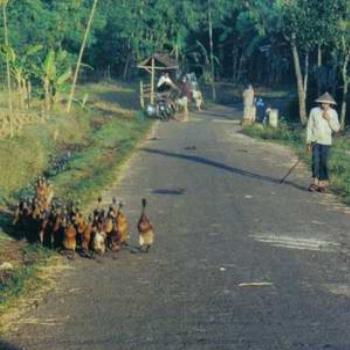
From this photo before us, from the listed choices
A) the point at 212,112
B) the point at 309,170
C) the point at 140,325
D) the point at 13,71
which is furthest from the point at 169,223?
the point at 212,112

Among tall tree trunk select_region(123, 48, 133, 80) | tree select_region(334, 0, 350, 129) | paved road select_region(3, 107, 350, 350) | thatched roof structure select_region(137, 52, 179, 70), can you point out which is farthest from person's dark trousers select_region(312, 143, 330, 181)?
tall tree trunk select_region(123, 48, 133, 80)

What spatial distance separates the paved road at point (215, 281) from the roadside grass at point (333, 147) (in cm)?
79

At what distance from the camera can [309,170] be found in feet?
56.4

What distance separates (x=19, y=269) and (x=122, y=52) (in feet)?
165

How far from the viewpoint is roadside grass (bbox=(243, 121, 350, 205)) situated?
14.9m

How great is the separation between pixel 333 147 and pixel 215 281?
1403cm

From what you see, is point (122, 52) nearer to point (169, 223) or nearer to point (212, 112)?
point (212, 112)

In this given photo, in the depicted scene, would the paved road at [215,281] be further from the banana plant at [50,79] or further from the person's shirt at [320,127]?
the banana plant at [50,79]

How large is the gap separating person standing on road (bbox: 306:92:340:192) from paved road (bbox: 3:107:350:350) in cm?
55

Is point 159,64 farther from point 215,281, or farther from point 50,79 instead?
point 215,281

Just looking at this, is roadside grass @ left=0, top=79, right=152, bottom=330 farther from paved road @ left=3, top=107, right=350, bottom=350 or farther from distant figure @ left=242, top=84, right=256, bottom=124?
distant figure @ left=242, top=84, right=256, bottom=124

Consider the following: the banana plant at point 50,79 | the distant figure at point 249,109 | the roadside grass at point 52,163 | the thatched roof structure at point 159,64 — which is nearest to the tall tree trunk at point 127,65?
the thatched roof structure at point 159,64

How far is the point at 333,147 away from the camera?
21641 mm

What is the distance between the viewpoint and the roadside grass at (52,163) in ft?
27.4
